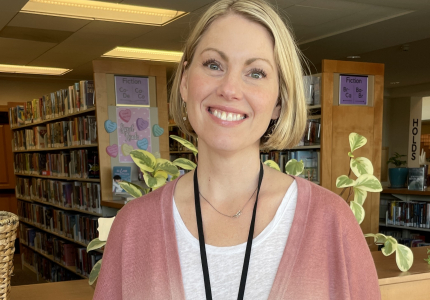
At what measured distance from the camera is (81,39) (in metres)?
5.89

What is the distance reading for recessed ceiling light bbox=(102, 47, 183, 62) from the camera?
6.86 metres

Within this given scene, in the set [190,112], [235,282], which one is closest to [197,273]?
[235,282]

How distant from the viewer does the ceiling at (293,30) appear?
4625mm

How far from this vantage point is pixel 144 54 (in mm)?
7137

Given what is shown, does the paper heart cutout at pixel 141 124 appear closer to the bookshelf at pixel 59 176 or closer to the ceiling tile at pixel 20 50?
the bookshelf at pixel 59 176

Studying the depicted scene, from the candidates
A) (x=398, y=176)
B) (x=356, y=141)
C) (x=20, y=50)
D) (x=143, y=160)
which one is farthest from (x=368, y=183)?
(x=20, y=50)

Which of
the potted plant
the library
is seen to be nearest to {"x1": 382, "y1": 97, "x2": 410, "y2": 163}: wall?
the library

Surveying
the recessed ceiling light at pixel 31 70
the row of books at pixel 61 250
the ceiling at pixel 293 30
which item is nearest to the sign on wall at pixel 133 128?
the ceiling at pixel 293 30

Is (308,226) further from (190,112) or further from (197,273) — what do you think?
(190,112)

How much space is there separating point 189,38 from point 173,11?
4281mm

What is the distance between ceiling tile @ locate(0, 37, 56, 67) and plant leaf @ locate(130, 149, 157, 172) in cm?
552

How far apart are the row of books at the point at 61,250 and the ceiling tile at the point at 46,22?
2.78 m

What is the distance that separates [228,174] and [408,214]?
4553mm

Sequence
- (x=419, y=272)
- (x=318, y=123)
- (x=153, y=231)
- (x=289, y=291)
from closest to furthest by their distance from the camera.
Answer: (x=289, y=291)
(x=153, y=231)
(x=419, y=272)
(x=318, y=123)
